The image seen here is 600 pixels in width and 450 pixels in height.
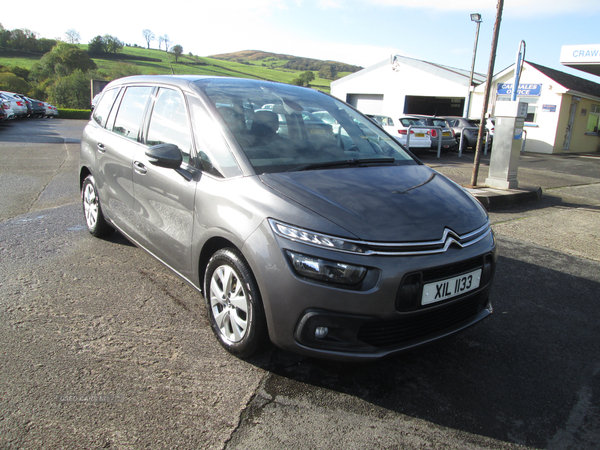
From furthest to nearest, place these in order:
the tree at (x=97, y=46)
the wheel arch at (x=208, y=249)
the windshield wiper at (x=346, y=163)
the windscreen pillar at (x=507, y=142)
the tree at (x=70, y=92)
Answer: the tree at (x=97, y=46) < the tree at (x=70, y=92) < the windscreen pillar at (x=507, y=142) < the windshield wiper at (x=346, y=163) < the wheel arch at (x=208, y=249)

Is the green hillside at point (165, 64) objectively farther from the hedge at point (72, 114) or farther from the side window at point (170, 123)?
the side window at point (170, 123)

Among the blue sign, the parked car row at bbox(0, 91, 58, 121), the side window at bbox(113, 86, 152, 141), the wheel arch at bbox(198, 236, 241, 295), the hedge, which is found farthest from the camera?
the hedge

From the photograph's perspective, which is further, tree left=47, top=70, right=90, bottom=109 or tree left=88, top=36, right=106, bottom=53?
tree left=88, top=36, right=106, bottom=53

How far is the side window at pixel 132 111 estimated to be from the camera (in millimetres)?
3818

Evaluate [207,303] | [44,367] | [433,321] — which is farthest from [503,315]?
[44,367]

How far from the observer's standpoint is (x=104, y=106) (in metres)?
4.68

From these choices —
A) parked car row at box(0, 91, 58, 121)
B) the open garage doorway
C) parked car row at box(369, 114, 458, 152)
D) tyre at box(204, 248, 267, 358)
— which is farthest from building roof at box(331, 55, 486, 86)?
tyre at box(204, 248, 267, 358)

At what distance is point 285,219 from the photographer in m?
2.36

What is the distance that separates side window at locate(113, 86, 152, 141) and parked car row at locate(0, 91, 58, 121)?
20866 millimetres

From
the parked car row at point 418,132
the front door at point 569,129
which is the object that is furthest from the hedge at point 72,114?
the front door at point 569,129

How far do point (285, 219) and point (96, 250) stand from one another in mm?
3007

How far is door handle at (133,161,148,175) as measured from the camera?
3.48m

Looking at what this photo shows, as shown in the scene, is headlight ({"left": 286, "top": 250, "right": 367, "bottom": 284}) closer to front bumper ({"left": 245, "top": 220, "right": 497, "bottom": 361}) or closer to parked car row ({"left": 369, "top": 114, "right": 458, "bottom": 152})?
front bumper ({"left": 245, "top": 220, "right": 497, "bottom": 361})

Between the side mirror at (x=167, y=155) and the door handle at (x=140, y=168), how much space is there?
537 millimetres
